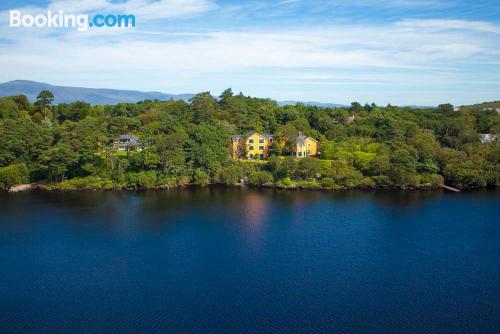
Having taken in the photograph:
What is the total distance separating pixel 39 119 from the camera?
38.2m

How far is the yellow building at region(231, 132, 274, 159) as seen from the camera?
33844 millimetres

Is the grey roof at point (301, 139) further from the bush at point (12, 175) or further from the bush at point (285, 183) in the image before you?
the bush at point (12, 175)

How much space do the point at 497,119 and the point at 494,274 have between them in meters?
27.9

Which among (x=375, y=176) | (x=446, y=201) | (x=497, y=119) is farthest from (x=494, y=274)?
(x=497, y=119)

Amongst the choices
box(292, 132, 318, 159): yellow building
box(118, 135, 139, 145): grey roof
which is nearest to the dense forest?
box(118, 135, 139, 145): grey roof

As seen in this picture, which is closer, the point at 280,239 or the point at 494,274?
the point at 494,274

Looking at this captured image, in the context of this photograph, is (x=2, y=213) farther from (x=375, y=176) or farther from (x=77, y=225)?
(x=375, y=176)

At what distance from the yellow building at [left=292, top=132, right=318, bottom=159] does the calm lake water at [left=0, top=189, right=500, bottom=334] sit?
863 centimetres

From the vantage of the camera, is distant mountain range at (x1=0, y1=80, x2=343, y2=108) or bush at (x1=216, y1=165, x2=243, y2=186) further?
distant mountain range at (x1=0, y1=80, x2=343, y2=108)

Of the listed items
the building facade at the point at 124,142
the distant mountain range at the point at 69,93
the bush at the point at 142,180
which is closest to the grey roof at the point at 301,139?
the bush at the point at 142,180

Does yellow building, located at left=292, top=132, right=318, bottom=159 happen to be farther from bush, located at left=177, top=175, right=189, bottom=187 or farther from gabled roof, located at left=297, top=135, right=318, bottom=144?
bush, located at left=177, top=175, right=189, bottom=187

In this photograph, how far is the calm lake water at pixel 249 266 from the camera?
12.6 metres

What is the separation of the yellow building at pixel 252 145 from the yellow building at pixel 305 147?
220 centimetres

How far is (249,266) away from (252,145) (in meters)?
18.7
